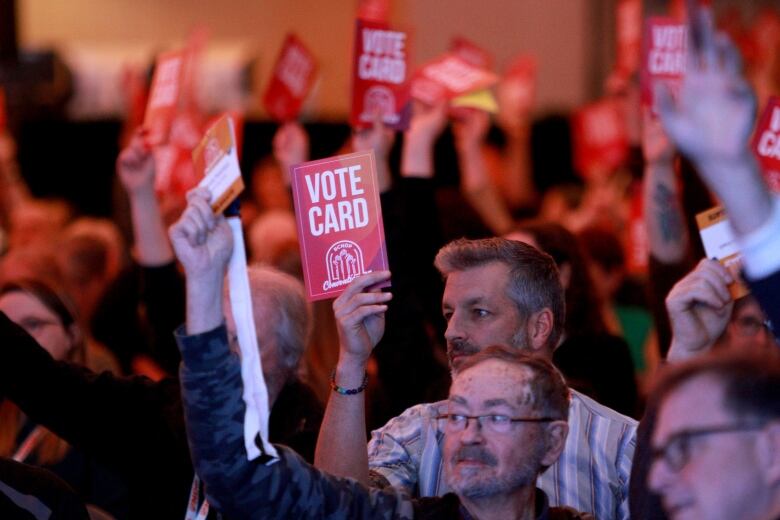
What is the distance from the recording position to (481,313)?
10.1 feet

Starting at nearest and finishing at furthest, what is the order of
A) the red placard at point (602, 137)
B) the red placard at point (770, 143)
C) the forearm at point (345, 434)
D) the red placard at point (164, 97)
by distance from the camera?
1. the forearm at point (345, 434)
2. the red placard at point (770, 143)
3. the red placard at point (164, 97)
4. the red placard at point (602, 137)

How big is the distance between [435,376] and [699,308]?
93cm

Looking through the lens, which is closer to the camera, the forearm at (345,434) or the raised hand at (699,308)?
the forearm at (345,434)

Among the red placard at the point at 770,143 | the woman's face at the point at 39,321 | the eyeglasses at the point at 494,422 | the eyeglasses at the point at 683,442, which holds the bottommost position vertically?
the woman's face at the point at 39,321

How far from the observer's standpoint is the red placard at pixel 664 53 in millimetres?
4879

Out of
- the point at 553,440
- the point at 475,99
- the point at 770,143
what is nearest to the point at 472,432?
the point at 553,440

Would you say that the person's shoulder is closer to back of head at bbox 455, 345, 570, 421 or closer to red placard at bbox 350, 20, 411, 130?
back of head at bbox 455, 345, 570, 421

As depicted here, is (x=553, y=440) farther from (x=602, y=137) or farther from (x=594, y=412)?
(x=602, y=137)

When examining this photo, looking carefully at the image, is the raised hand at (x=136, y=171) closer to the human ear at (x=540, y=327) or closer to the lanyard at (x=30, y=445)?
the lanyard at (x=30, y=445)

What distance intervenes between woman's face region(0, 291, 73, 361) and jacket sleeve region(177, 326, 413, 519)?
6.00 ft

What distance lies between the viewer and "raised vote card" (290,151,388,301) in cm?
288

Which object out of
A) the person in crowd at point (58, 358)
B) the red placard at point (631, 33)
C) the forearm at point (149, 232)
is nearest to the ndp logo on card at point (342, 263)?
the forearm at point (149, 232)

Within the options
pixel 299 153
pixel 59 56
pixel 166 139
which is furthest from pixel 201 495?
pixel 59 56

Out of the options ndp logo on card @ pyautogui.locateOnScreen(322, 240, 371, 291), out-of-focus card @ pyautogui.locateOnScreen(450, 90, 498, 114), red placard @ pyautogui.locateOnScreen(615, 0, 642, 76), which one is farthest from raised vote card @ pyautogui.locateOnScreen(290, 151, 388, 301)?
red placard @ pyautogui.locateOnScreen(615, 0, 642, 76)
